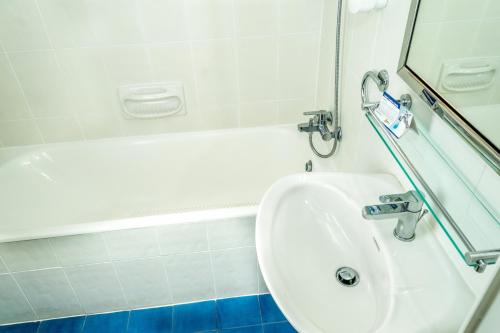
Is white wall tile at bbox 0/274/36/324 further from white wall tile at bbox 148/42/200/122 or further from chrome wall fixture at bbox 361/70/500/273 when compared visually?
chrome wall fixture at bbox 361/70/500/273

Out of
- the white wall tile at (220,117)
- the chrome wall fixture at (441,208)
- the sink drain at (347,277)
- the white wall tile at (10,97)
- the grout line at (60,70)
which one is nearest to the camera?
the chrome wall fixture at (441,208)

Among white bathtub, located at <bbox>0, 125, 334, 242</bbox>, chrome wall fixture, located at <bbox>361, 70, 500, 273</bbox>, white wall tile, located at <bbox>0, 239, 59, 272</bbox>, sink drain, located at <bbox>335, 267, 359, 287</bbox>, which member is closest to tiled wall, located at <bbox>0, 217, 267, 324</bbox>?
white wall tile, located at <bbox>0, 239, 59, 272</bbox>

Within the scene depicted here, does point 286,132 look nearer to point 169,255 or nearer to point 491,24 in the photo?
point 169,255

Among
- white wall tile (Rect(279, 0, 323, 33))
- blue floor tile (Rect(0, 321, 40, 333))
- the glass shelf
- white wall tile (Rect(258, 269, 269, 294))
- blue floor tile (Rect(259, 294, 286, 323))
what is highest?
white wall tile (Rect(279, 0, 323, 33))

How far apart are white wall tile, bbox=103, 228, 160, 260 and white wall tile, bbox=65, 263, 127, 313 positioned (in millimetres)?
86

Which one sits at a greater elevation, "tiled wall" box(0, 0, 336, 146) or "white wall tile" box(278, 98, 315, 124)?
"tiled wall" box(0, 0, 336, 146)

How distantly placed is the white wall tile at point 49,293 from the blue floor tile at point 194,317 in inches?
17.0

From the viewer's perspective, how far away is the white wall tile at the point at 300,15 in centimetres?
170

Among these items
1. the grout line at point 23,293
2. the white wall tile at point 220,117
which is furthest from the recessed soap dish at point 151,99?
the grout line at point 23,293

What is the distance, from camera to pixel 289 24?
5.73 feet

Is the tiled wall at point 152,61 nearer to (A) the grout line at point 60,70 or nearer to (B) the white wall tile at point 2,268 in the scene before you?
(A) the grout line at point 60,70

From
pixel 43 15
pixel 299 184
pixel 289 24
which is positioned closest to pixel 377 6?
pixel 299 184

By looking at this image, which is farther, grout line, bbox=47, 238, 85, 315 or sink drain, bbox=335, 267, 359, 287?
grout line, bbox=47, 238, 85, 315

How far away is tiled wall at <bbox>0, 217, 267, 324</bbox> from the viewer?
4.73 ft
